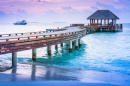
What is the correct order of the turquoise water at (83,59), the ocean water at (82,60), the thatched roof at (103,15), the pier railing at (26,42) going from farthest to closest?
1. the thatched roof at (103,15)
2. the turquoise water at (83,59)
3. the ocean water at (82,60)
4. the pier railing at (26,42)

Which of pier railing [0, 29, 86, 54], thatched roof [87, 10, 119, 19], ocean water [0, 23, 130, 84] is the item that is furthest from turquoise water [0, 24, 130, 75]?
thatched roof [87, 10, 119, 19]

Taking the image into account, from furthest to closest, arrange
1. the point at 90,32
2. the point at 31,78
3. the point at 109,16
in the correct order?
the point at 90,32, the point at 109,16, the point at 31,78

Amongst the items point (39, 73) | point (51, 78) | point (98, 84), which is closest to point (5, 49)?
point (39, 73)

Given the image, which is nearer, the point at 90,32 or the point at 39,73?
the point at 39,73

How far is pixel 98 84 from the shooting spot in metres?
12.4

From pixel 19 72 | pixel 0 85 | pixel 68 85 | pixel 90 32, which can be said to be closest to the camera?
pixel 0 85

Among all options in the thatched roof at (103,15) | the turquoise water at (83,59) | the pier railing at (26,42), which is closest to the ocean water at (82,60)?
the turquoise water at (83,59)

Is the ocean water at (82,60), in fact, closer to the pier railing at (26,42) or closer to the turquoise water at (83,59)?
the turquoise water at (83,59)

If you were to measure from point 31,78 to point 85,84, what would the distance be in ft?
10.9

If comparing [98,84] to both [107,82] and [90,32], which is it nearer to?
[107,82]

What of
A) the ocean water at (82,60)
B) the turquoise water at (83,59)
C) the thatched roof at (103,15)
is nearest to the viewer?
the ocean water at (82,60)

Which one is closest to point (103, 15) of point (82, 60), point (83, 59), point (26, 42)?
point (83, 59)

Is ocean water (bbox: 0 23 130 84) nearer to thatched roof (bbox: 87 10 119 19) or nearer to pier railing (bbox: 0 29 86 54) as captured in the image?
pier railing (bbox: 0 29 86 54)

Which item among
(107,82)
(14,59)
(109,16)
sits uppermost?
(109,16)
